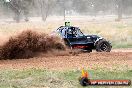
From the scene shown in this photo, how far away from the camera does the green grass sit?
35.2 feet

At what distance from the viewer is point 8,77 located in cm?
1201

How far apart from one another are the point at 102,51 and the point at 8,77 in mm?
8420

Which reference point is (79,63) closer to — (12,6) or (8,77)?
(8,77)

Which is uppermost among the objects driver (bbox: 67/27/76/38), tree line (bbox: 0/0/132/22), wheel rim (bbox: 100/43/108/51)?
driver (bbox: 67/27/76/38)

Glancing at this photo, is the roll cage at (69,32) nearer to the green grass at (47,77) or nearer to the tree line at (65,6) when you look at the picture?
the green grass at (47,77)

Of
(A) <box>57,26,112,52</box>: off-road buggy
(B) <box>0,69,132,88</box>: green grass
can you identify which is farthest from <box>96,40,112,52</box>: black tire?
(B) <box>0,69,132,88</box>: green grass

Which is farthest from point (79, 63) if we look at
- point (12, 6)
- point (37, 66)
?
point (12, 6)

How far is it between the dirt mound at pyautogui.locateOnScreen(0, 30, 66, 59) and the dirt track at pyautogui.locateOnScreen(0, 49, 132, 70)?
552 millimetres

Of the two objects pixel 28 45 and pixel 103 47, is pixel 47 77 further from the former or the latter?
pixel 103 47

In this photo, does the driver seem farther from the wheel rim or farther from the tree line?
the tree line

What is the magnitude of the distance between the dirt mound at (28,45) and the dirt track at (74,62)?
0.55 m

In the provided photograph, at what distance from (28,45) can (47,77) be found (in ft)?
19.7

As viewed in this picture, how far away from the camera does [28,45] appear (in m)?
17.5

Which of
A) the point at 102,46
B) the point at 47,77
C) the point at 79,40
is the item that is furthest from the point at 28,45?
the point at 47,77
